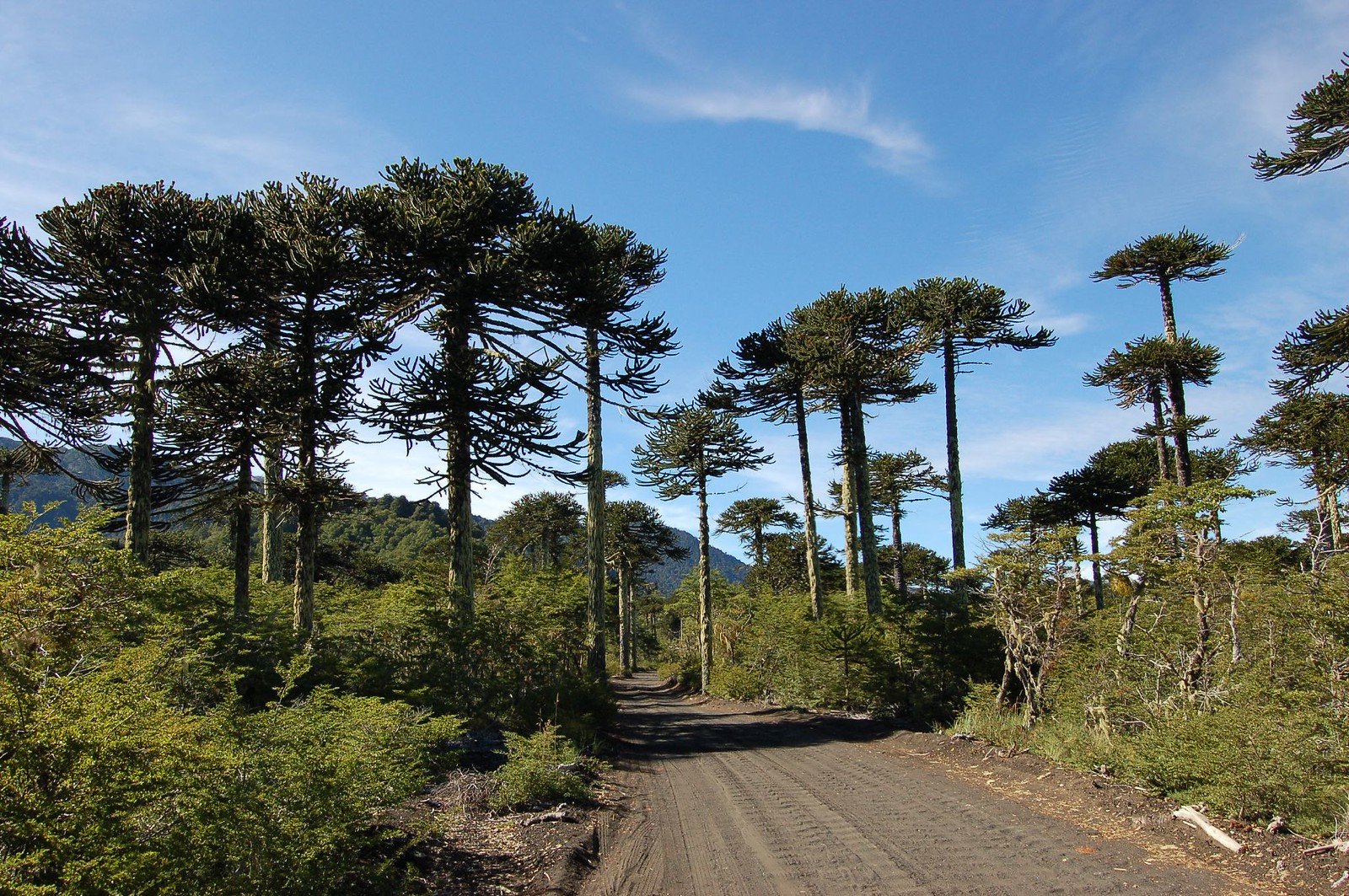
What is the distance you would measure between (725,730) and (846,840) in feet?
29.1

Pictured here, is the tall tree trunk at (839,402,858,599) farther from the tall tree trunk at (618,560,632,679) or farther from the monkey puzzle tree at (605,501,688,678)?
the tall tree trunk at (618,560,632,679)

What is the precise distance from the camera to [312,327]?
13.0m

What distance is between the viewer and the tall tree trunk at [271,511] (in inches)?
494

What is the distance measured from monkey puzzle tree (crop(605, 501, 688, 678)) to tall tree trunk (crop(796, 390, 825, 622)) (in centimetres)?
1036

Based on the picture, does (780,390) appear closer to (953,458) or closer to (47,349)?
(953,458)

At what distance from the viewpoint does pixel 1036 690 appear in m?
10.0

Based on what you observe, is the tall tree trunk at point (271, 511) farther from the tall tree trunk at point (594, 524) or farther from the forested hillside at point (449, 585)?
the tall tree trunk at point (594, 524)

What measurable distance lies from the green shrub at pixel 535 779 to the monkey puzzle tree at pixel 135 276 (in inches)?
323

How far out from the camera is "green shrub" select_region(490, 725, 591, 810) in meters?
6.97

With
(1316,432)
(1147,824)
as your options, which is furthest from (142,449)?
(1316,432)

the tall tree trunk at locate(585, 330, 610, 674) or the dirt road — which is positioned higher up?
the tall tree trunk at locate(585, 330, 610, 674)

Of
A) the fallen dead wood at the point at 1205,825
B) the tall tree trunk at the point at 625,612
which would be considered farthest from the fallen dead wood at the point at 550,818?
the tall tree trunk at the point at 625,612

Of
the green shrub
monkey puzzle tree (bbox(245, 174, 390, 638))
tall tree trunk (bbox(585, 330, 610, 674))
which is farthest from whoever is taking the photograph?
tall tree trunk (bbox(585, 330, 610, 674))

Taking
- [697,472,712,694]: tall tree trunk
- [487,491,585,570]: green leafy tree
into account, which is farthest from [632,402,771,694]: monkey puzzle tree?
[487,491,585,570]: green leafy tree
